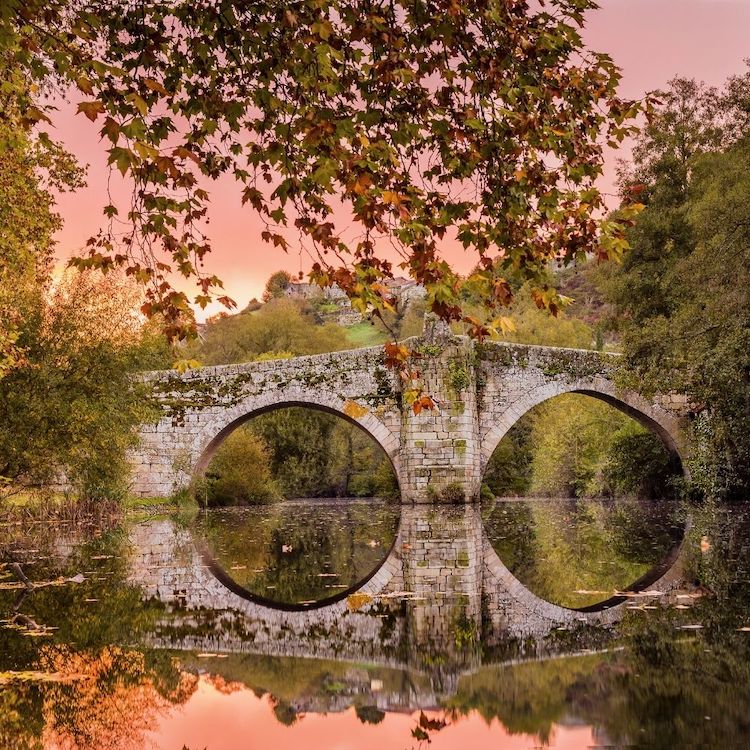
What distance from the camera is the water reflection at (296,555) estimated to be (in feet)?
22.4

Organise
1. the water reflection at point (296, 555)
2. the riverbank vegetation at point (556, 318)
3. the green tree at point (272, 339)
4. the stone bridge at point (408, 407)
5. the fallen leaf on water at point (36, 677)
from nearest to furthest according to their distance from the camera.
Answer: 1. the fallen leaf on water at point (36, 677)
2. the water reflection at point (296, 555)
3. the riverbank vegetation at point (556, 318)
4. the stone bridge at point (408, 407)
5. the green tree at point (272, 339)

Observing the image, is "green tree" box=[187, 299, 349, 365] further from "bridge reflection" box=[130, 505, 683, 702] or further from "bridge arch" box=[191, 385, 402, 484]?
"bridge reflection" box=[130, 505, 683, 702]

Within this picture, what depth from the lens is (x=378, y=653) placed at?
416 centimetres

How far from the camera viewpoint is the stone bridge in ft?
64.3

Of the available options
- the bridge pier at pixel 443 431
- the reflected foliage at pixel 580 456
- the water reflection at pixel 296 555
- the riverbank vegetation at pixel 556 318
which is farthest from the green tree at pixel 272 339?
the water reflection at pixel 296 555

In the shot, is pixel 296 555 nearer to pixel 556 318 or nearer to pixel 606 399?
pixel 556 318

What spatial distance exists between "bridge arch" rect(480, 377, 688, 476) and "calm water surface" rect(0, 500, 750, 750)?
11426 mm

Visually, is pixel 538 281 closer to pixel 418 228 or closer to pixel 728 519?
pixel 418 228

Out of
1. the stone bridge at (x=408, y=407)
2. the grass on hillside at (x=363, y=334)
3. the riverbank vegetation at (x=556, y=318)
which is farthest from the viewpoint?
the grass on hillside at (x=363, y=334)

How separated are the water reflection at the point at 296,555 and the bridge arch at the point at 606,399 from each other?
468 cm

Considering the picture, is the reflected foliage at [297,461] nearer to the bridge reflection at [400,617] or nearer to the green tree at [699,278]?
the green tree at [699,278]

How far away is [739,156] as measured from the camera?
15906mm

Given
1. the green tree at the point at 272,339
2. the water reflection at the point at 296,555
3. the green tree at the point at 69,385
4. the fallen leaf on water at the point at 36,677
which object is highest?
the green tree at the point at 272,339

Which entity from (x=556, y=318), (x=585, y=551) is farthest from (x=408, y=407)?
(x=585, y=551)
